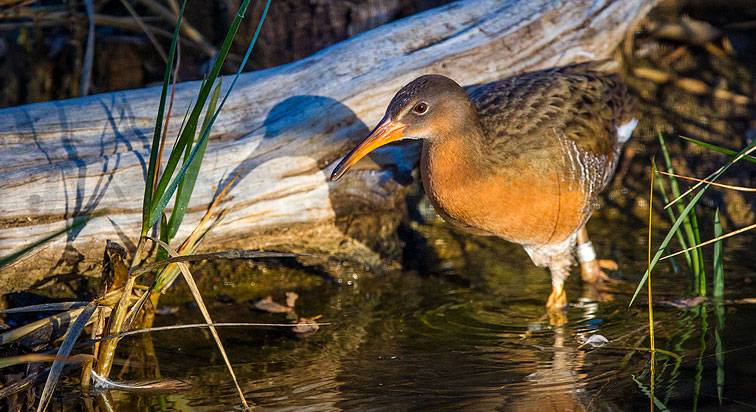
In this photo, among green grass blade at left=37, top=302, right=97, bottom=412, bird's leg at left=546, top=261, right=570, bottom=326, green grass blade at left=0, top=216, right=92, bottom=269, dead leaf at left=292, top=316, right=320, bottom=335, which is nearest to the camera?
green grass blade at left=0, top=216, right=92, bottom=269

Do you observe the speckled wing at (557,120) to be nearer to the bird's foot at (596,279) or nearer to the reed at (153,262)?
the bird's foot at (596,279)

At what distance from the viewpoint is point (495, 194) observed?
4.96m

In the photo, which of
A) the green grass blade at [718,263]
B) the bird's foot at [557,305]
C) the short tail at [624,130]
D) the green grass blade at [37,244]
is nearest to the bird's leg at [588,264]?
the bird's foot at [557,305]

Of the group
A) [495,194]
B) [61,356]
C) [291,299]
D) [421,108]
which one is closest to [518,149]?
[495,194]

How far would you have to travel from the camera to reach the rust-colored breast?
4.92 metres

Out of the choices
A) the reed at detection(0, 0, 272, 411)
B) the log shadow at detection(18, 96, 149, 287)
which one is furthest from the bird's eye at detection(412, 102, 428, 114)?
the log shadow at detection(18, 96, 149, 287)

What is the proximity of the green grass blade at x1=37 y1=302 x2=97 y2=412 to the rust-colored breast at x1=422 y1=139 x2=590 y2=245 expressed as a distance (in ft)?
6.40

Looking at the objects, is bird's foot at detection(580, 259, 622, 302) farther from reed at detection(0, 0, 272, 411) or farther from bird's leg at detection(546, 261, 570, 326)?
reed at detection(0, 0, 272, 411)

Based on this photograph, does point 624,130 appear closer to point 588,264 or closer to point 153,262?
point 588,264

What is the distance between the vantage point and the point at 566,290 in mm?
5895

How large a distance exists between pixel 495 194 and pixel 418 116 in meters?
0.60

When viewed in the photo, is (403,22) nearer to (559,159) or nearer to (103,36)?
(559,159)

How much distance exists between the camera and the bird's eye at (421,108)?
4.80m

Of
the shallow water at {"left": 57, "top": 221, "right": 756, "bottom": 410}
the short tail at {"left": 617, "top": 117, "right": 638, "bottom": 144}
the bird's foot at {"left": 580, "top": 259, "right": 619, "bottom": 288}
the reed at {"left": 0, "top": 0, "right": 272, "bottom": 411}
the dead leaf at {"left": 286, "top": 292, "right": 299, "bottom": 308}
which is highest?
the short tail at {"left": 617, "top": 117, "right": 638, "bottom": 144}
